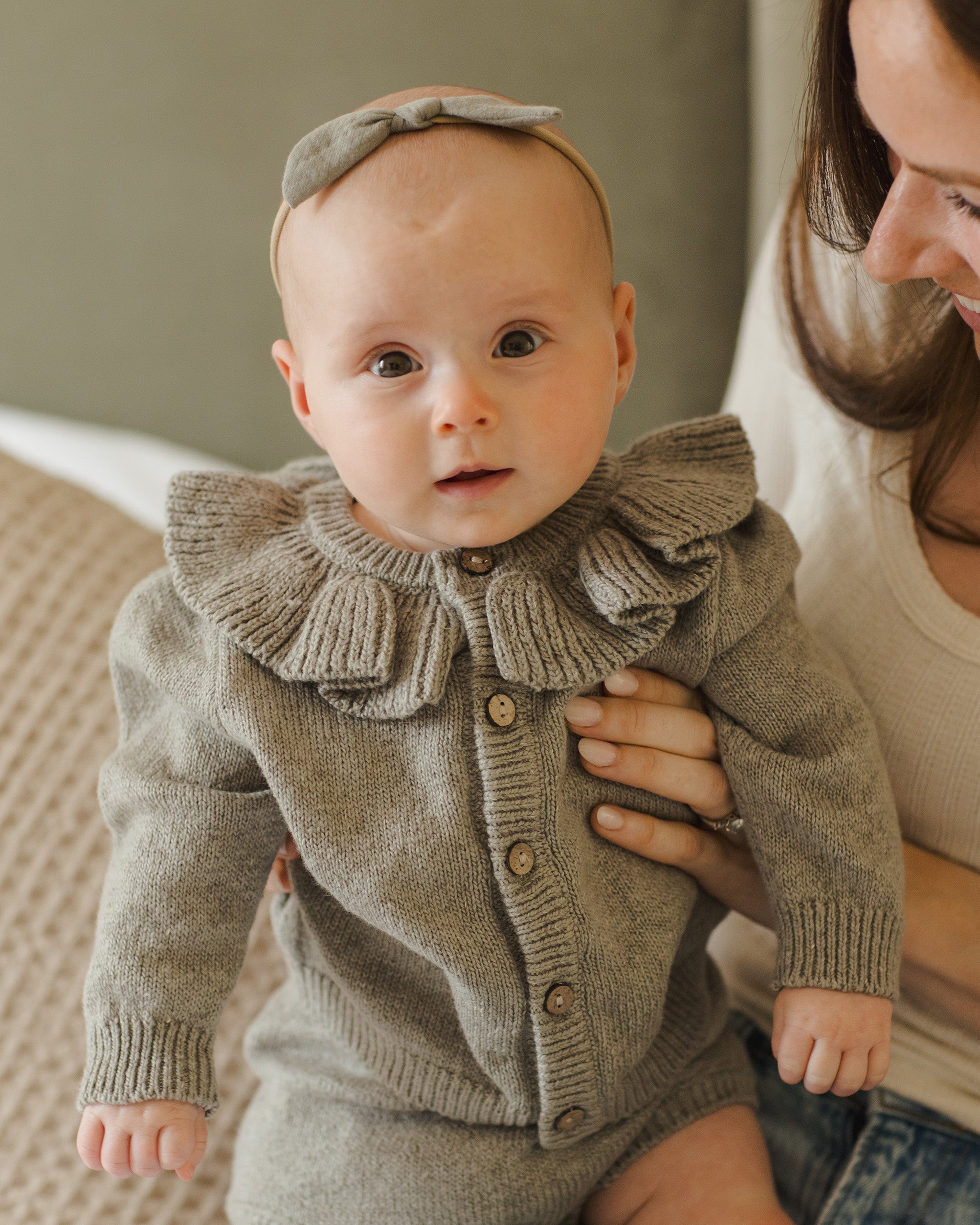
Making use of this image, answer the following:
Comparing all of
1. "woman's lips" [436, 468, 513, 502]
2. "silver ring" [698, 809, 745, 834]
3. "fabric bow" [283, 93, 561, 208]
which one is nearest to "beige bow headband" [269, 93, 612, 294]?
"fabric bow" [283, 93, 561, 208]

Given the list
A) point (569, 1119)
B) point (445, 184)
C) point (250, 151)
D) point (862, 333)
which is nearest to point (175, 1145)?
point (569, 1119)

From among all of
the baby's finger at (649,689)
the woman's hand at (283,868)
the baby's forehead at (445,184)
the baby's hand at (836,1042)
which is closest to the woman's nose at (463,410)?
the baby's forehead at (445,184)

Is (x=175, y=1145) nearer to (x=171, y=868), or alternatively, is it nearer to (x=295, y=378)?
(x=171, y=868)

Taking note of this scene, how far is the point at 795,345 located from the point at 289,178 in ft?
1.99

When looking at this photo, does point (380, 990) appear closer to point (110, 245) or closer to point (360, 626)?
point (360, 626)

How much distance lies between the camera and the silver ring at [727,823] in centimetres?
91

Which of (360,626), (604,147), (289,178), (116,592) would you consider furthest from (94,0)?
(360,626)

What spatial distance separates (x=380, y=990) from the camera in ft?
2.84

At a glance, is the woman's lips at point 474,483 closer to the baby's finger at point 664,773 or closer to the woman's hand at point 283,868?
the baby's finger at point 664,773

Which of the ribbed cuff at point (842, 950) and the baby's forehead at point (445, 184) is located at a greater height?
the baby's forehead at point (445, 184)

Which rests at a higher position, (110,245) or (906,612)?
(110,245)

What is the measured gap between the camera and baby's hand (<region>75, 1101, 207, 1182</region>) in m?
0.74

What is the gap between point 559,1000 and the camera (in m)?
0.79

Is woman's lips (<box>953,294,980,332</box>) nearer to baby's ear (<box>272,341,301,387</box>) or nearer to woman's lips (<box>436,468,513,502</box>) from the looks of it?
woman's lips (<box>436,468,513,502</box>)
